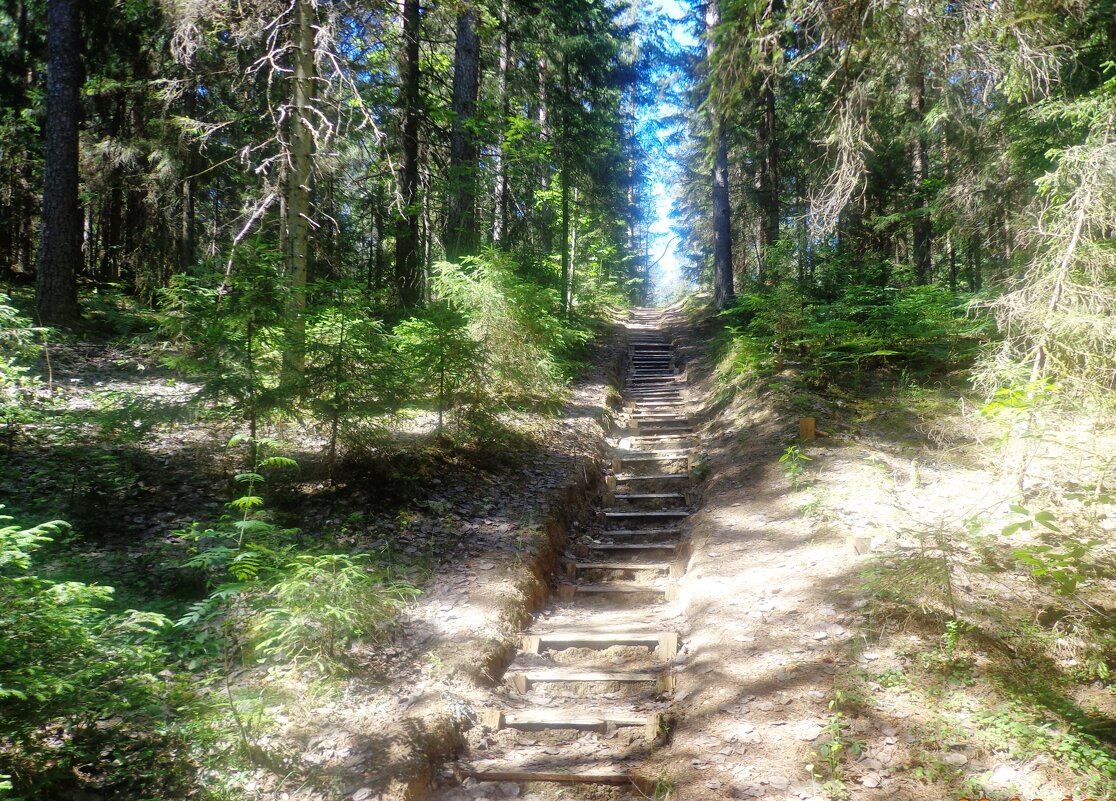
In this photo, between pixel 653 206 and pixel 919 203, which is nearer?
pixel 919 203

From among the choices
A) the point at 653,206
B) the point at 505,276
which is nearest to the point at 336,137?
the point at 505,276

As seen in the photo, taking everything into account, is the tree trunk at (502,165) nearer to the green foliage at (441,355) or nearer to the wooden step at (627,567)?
the green foliage at (441,355)

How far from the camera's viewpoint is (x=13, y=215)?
15.8 m

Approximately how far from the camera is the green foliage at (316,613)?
176 inches

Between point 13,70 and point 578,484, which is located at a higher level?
point 13,70

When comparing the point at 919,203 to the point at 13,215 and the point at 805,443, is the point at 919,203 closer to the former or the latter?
the point at 805,443

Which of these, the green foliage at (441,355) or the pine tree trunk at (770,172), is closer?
the green foliage at (441,355)

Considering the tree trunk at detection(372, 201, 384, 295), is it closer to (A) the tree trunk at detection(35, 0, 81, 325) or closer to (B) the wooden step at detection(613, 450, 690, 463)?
(B) the wooden step at detection(613, 450, 690, 463)

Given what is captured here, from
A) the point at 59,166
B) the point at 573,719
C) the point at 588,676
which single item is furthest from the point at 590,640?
the point at 59,166

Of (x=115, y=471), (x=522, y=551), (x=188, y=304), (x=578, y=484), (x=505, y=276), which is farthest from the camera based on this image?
(x=505, y=276)

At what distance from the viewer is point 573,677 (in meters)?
5.20

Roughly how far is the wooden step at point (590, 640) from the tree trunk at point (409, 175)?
7555mm

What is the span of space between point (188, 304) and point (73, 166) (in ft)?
26.3

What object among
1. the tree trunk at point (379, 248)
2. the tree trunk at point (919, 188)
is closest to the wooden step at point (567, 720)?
the tree trunk at point (379, 248)
